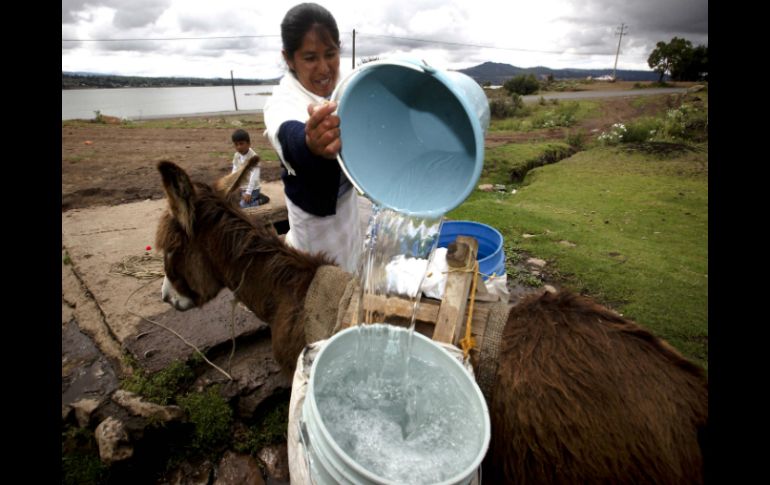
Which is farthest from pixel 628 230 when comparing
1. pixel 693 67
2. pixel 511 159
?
pixel 693 67

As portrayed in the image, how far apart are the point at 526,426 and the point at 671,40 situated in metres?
62.1

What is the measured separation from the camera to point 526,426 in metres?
1.63

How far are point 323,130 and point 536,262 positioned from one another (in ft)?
14.1

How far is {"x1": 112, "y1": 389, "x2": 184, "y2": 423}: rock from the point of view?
8.13ft

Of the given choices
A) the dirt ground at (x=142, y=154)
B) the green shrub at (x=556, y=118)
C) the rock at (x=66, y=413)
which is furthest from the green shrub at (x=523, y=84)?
the rock at (x=66, y=413)

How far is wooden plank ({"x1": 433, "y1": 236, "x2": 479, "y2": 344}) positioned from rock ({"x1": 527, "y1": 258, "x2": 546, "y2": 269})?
3511 mm

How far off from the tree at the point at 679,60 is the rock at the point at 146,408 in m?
56.4

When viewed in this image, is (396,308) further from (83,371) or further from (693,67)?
(693,67)

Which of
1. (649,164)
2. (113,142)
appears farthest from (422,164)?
(113,142)

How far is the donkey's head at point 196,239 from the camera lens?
2.33m

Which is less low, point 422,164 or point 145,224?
point 422,164

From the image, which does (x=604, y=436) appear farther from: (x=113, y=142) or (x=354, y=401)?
(x=113, y=142)

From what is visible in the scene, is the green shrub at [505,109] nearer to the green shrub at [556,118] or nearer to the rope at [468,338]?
the green shrub at [556,118]

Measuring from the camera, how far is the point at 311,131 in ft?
5.61
